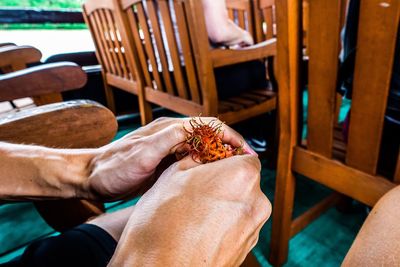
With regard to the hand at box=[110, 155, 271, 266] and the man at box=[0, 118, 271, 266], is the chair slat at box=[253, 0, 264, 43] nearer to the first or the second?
the man at box=[0, 118, 271, 266]

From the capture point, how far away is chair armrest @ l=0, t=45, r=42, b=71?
3.80ft

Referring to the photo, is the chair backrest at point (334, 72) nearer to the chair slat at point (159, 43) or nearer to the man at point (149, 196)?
the man at point (149, 196)

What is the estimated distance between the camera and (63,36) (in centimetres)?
260

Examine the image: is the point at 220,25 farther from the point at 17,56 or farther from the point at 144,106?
the point at 17,56

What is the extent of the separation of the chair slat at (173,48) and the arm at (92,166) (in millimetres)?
901

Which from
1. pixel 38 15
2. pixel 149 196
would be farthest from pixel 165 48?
pixel 38 15

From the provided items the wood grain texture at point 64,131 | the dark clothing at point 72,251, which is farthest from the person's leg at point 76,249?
the wood grain texture at point 64,131

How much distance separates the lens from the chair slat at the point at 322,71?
0.68m

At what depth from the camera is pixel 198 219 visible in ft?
1.02

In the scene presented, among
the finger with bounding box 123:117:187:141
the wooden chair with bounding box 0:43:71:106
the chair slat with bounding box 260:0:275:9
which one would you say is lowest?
the finger with bounding box 123:117:187:141

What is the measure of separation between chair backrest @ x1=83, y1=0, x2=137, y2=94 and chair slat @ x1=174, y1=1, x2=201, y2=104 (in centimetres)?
58

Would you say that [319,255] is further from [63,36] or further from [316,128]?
[63,36]

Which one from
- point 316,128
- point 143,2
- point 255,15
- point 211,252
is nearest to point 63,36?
point 143,2

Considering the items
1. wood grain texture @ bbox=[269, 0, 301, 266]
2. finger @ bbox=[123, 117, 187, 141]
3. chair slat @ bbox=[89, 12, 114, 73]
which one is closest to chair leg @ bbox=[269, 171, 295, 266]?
wood grain texture @ bbox=[269, 0, 301, 266]
